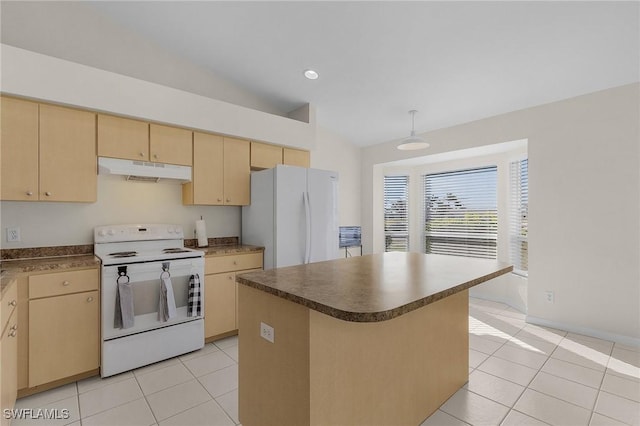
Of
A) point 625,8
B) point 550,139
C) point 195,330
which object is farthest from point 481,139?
point 195,330

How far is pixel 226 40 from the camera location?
120 inches

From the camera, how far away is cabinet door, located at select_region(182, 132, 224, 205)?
3252 millimetres

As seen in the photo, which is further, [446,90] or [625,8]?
[446,90]

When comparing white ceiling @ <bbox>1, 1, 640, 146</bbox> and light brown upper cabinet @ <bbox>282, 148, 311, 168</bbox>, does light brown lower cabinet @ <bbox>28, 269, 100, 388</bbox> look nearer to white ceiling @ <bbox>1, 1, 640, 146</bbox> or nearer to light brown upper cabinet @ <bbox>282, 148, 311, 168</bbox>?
white ceiling @ <bbox>1, 1, 640, 146</bbox>

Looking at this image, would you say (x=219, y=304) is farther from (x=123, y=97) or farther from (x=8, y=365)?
(x=123, y=97)

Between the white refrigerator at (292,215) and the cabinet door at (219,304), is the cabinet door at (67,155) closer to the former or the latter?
the cabinet door at (219,304)

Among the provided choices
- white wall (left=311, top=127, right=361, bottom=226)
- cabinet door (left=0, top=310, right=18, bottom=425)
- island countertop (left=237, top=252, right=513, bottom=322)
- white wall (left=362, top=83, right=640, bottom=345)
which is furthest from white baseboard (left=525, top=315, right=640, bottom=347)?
cabinet door (left=0, top=310, right=18, bottom=425)

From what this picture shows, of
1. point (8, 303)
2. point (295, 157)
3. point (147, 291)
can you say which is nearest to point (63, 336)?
point (147, 291)

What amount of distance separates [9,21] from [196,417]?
3366 mm

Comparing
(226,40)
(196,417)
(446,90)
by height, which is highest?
(226,40)

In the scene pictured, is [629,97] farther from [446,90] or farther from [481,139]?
[446,90]

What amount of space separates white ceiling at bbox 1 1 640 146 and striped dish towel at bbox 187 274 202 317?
216cm

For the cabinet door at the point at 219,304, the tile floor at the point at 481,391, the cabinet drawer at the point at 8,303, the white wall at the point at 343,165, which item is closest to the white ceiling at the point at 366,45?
the white wall at the point at 343,165

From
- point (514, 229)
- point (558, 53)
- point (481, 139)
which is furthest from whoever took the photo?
point (514, 229)
